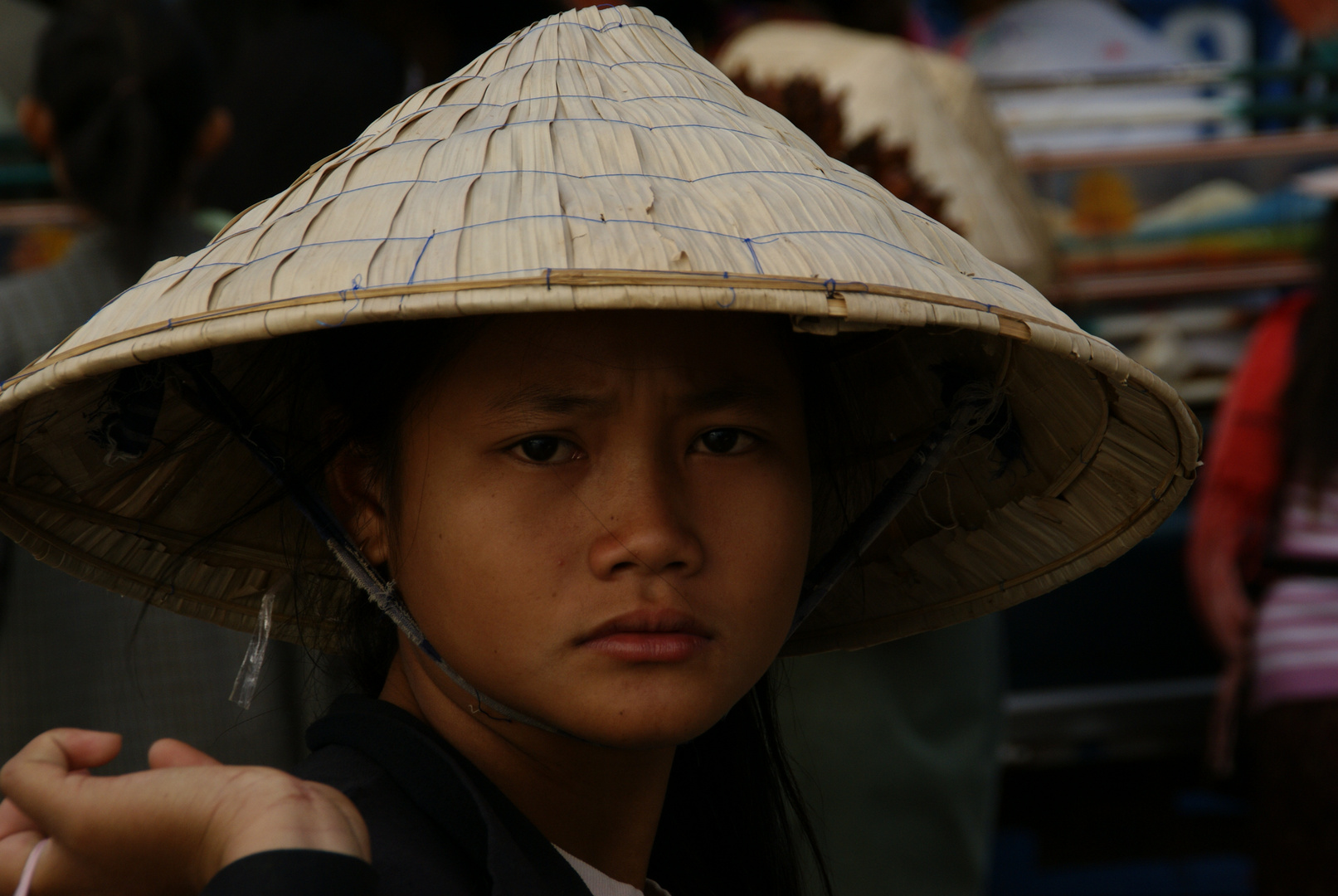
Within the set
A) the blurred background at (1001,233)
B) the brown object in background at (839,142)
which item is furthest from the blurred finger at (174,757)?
the brown object in background at (839,142)

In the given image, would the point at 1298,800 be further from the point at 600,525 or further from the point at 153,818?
the point at 153,818

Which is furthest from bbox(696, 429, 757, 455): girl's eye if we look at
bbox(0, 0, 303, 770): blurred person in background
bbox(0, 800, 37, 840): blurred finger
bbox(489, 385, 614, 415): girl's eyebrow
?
bbox(0, 0, 303, 770): blurred person in background

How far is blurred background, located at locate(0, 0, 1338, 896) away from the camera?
215cm

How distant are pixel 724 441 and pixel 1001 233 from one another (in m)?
1.59

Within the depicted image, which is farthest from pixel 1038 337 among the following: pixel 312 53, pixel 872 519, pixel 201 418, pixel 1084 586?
pixel 1084 586

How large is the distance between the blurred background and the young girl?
0.69 m

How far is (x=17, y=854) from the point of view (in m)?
0.97

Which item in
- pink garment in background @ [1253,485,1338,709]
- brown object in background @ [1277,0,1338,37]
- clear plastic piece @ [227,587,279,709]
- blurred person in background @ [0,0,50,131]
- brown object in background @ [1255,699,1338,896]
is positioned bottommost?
brown object in background @ [1255,699,1338,896]

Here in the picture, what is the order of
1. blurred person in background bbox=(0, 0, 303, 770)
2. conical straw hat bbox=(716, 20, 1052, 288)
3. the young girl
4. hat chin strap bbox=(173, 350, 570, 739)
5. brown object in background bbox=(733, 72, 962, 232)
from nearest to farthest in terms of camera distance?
1. the young girl
2. hat chin strap bbox=(173, 350, 570, 739)
3. brown object in background bbox=(733, 72, 962, 232)
4. blurred person in background bbox=(0, 0, 303, 770)
5. conical straw hat bbox=(716, 20, 1052, 288)

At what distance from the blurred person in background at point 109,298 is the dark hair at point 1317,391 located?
83.1 inches

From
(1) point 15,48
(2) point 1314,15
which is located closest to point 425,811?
(1) point 15,48

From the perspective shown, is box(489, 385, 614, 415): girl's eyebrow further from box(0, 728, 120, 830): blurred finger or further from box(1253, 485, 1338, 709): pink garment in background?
box(1253, 485, 1338, 709): pink garment in background

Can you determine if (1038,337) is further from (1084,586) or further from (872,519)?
(1084,586)

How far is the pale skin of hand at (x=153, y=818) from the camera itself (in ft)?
2.64
